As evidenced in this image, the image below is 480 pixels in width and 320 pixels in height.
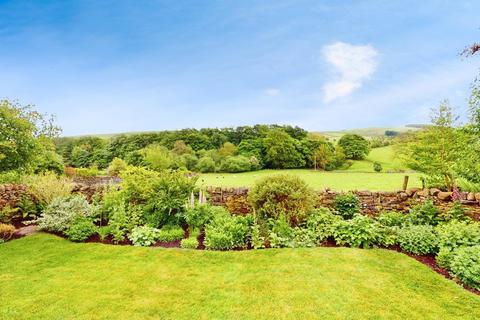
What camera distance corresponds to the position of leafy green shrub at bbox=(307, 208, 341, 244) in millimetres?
7102

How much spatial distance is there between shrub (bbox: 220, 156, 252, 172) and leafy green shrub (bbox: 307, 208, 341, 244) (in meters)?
36.6

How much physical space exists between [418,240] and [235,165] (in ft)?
127

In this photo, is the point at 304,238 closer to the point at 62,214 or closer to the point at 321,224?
the point at 321,224

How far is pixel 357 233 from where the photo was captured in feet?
22.3

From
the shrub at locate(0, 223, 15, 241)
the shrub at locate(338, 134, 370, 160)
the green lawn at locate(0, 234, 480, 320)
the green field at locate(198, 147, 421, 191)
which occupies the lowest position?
the green field at locate(198, 147, 421, 191)

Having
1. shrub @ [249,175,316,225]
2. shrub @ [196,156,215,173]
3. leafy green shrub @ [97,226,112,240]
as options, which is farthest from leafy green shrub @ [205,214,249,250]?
shrub @ [196,156,215,173]

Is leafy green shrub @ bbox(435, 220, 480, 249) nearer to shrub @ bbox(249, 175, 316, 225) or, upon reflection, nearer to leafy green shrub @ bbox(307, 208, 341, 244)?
leafy green shrub @ bbox(307, 208, 341, 244)

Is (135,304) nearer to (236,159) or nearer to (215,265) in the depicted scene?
(215,265)

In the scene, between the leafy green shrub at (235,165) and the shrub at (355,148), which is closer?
the leafy green shrub at (235,165)

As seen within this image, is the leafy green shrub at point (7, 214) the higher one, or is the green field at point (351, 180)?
the leafy green shrub at point (7, 214)

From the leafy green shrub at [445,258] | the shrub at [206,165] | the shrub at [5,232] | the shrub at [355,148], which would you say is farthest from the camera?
the shrub at [355,148]

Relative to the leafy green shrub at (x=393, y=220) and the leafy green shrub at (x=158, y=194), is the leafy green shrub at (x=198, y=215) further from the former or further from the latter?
the leafy green shrub at (x=393, y=220)

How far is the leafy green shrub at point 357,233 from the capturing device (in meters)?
6.68

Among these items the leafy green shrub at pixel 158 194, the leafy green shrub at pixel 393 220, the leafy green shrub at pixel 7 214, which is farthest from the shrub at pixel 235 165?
the leafy green shrub at pixel 393 220
